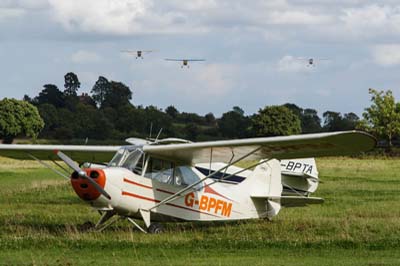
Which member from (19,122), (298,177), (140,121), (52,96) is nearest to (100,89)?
(52,96)

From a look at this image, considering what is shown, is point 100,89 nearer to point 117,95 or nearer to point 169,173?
point 117,95

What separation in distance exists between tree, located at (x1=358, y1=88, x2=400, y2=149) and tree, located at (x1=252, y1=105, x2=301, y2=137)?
25.4 feet

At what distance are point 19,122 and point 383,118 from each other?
133 feet

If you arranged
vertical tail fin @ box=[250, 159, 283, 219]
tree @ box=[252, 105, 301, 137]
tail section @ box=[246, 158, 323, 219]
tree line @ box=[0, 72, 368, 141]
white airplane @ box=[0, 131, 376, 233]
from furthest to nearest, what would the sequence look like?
tree @ box=[252, 105, 301, 137], tree line @ box=[0, 72, 368, 141], vertical tail fin @ box=[250, 159, 283, 219], tail section @ box=[246, 158, 323, 219], white airplane @ box=[0, 131, 376, 233]

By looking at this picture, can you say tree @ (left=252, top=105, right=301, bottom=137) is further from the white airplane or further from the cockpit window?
the cockpit window

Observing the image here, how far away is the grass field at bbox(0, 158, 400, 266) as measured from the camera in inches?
527

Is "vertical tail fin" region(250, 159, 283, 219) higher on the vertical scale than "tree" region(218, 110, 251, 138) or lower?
lower

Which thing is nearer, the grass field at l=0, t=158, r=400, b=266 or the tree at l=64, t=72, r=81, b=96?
the grass field at l=0, t=158, r=400, b=266

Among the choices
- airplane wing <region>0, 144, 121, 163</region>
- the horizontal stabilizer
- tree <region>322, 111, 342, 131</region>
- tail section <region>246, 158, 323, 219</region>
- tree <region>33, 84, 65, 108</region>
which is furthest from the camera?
tree <region>33, 84, 65, 108</region>

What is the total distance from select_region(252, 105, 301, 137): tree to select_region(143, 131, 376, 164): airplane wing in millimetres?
78418

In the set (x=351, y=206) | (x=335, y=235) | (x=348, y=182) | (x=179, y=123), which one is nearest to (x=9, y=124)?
(x=179, y=123)

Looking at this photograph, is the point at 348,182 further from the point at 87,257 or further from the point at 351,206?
the point at 87,257

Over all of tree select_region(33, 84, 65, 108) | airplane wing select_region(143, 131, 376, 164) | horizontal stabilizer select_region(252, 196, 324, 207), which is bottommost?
horizontal stabilizer select_region(252, 196, 324, 207)

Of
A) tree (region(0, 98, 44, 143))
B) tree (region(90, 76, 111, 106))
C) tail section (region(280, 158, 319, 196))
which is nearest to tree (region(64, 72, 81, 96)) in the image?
tree (region(90, 76, 111, 106))
